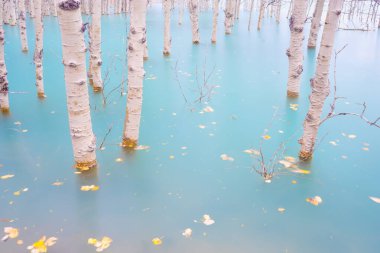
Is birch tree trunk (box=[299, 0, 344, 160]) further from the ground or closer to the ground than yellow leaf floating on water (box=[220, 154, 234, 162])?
further from the ground

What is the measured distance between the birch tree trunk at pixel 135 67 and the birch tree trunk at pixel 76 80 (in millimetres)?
638

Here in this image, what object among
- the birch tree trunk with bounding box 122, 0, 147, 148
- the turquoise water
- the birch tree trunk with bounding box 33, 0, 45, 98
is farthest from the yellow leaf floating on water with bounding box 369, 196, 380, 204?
the birch tree trunk with bounding box 33, 0, 45, 98

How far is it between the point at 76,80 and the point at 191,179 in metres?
1.60

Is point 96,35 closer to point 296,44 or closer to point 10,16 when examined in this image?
point 296,44

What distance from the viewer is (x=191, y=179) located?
369 centimetres

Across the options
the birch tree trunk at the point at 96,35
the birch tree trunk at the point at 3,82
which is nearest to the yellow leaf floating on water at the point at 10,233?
the birch tree trunk at the point at 3,82

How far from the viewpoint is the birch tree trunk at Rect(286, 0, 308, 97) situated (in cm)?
585

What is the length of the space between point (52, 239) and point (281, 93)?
214 inches

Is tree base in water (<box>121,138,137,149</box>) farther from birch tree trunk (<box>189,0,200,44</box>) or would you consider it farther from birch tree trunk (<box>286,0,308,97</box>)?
birch tree trunk (<box>189,0,200,44</box>)

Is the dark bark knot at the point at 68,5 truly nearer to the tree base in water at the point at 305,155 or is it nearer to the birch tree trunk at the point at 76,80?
the birch tree trunk at the point at 76,80

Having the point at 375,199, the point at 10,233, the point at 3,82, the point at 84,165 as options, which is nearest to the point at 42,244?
the point at 10,233

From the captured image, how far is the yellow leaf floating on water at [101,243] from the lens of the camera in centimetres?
264

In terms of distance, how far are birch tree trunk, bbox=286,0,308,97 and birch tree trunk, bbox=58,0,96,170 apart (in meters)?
4.14

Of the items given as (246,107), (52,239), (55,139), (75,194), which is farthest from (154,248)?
(246,107)
